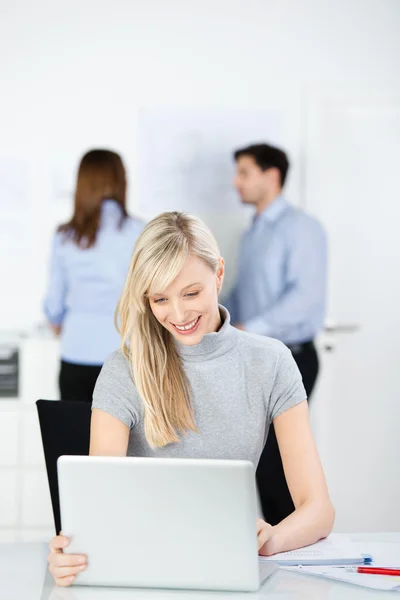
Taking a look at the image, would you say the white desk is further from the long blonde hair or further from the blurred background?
the blurred background

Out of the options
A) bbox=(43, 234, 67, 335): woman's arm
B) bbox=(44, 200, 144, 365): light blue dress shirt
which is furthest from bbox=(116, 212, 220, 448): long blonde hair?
bbox=(43, 234, 67, 335): woman's arm

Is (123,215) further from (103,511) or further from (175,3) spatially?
(103,511)

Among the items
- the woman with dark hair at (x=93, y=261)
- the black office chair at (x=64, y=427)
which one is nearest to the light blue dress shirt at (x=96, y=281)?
the woman with dark hair at (x=93, y=261)

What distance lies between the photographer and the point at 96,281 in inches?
137

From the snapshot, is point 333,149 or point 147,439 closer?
point 147,439

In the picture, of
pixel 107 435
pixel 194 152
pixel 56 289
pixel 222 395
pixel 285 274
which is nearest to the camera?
pixel 107 435

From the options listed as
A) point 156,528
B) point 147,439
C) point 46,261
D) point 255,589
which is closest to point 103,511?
point 156,528

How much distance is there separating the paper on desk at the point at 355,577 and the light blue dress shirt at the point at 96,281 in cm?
203

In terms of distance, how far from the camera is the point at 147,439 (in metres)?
1.89

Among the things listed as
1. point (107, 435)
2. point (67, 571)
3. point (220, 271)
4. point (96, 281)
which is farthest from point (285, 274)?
point (67, 571)

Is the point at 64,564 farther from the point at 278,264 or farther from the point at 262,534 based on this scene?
the point at 278,264

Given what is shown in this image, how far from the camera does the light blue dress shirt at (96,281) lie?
11.3 feet

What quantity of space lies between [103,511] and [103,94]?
298 centimetres

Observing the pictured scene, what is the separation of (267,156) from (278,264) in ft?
1.58
